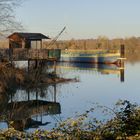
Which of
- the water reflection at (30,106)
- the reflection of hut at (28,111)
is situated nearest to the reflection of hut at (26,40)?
the water reflection at (30,106)

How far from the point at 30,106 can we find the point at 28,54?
1442cm

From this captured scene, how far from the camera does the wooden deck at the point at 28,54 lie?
1455 inches

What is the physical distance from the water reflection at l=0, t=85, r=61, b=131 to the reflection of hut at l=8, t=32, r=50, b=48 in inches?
363

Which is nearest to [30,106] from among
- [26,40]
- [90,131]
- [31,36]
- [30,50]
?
[30,50]

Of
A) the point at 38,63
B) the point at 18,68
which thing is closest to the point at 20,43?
the point at 38,63

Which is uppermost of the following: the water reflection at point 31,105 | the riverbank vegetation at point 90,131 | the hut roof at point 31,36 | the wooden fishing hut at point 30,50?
the hut roof at point 31,36

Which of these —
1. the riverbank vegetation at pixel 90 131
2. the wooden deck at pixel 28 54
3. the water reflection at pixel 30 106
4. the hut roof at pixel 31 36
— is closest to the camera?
the riverbank vegetation at pixel 90 131

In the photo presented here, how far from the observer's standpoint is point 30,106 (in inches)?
1011

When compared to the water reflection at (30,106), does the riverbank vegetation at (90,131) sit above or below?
above

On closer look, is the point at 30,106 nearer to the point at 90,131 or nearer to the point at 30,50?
the point at 30,50

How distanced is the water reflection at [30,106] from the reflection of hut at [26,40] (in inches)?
363

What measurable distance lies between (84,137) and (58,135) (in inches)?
16.6

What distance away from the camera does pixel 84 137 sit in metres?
6.82

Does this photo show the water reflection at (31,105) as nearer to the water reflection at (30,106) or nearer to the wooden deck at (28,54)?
the water reflection at (30,106)
